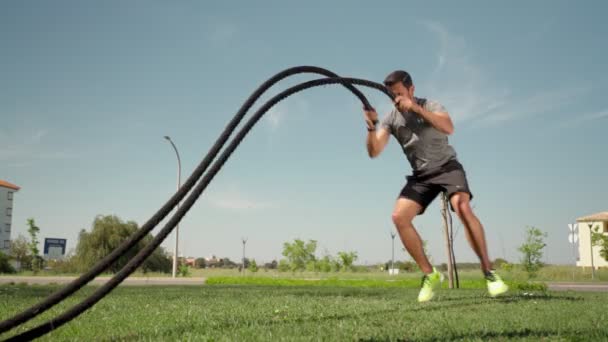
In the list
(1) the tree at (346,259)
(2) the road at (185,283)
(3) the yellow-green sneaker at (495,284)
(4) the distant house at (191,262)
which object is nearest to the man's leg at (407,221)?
(3) the yellow-green sneaker at (495,284)

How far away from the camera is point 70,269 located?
48.6 meters

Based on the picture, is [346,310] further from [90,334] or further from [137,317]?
[90,334]

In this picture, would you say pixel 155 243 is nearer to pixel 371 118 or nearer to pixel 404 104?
pixel 404 104

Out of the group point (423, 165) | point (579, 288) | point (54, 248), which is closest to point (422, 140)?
point (423, 165)

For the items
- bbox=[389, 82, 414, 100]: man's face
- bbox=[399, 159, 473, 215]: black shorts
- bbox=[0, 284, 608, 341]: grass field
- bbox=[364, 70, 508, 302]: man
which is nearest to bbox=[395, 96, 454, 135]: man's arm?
bbox=[364, 70, 508, 302]: man

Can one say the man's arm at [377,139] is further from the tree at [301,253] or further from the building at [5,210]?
the building at [5,210]

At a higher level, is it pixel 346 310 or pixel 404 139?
pixel 404 139

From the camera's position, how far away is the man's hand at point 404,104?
5.15 metres

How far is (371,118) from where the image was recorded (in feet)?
19.0

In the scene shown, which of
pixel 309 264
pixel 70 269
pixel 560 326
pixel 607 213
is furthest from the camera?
pixel 607 213

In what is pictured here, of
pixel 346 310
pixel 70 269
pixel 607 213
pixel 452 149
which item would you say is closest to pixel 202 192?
pixel 346 310

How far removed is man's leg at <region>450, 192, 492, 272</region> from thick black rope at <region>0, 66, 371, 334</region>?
2.52 meters

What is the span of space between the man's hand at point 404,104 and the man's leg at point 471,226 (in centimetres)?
109

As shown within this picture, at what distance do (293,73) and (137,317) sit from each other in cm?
295
